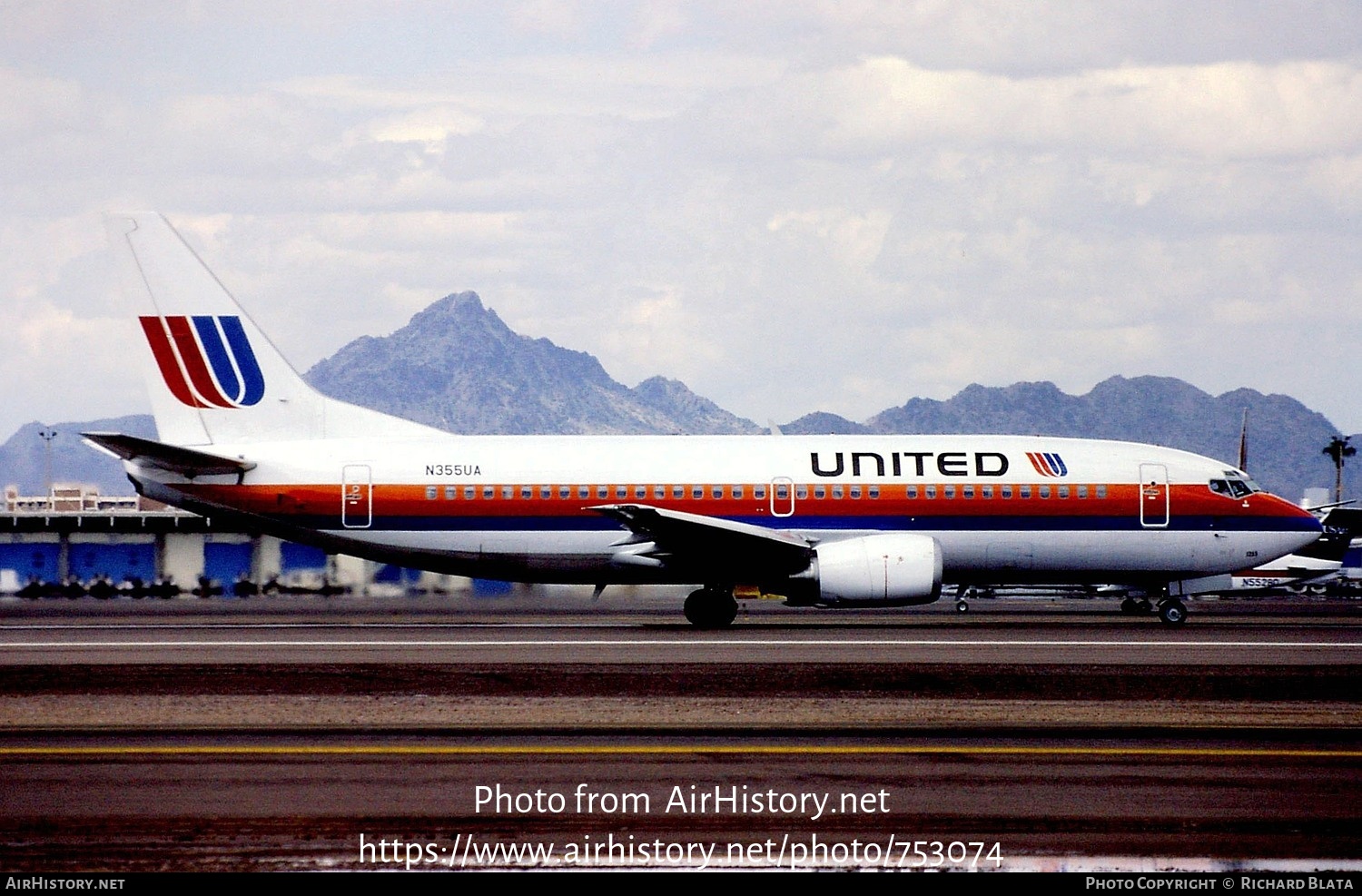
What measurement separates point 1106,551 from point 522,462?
11.7 m

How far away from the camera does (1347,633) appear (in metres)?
26.9

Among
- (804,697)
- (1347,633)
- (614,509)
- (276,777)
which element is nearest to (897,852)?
(276,777)

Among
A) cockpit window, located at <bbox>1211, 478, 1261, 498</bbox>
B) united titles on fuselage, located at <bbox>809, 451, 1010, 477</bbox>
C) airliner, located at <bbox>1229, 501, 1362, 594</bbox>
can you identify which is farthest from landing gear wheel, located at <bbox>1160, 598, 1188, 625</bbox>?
airliner, located at <bbox>1229, 501, 1362, 594</bbox>

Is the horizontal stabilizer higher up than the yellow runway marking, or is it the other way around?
the horizontal stabilizer

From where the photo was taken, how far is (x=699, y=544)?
28.4 metres

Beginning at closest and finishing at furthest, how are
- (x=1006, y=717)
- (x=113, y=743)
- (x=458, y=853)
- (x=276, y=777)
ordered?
(x=458, y=853) < (x=276, y=777) < (x=113, y=743) < (x=1006, y=717)

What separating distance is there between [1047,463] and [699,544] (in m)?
7.36

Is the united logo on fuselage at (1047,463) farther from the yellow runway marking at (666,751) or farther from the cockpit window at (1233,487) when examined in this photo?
the yellow runway marking at (666,751)

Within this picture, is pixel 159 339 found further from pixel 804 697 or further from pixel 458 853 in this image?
pixel 458 853

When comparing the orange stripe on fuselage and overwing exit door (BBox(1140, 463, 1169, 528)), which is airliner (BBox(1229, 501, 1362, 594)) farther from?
the orange stripe on fuselage

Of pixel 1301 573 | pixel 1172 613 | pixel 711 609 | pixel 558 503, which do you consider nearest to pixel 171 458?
pixel 558 503

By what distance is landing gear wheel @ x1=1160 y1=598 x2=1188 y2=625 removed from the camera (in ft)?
96.0

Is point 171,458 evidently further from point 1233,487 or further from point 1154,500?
point 1233,487

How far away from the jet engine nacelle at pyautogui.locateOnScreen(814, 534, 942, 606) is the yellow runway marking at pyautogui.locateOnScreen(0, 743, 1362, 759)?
13680mm
